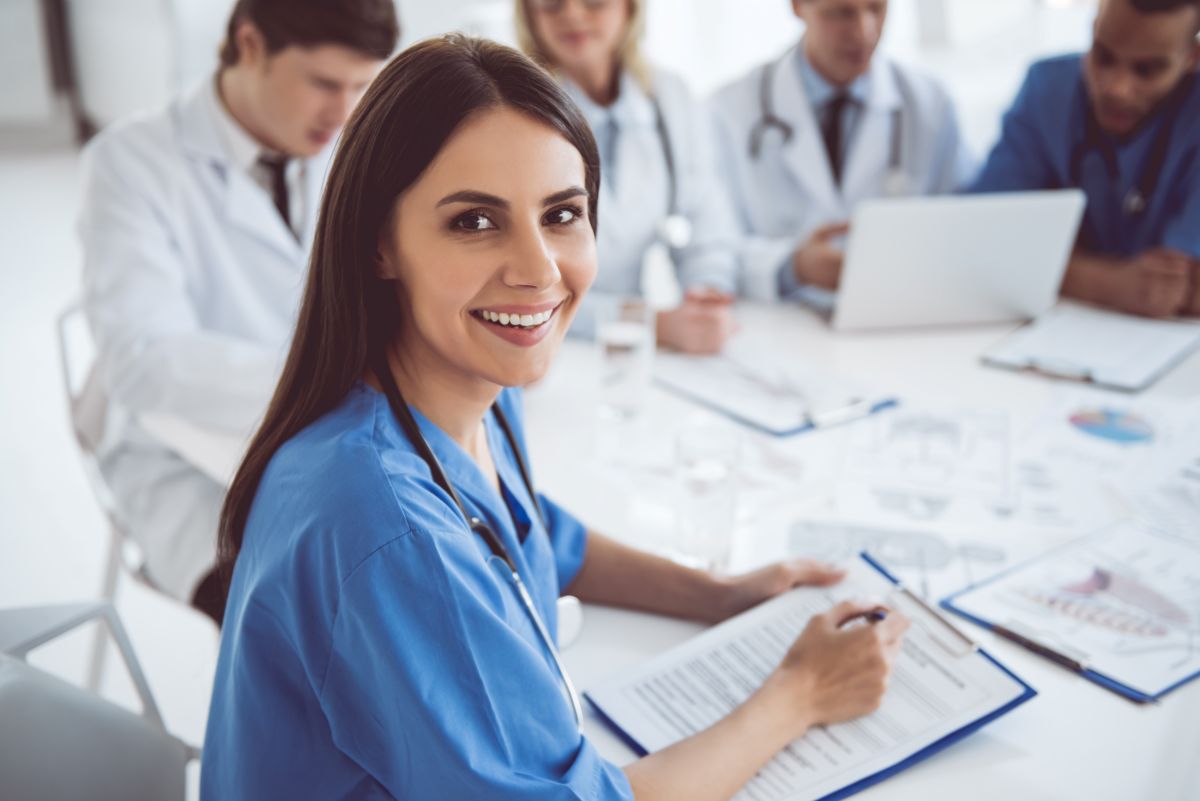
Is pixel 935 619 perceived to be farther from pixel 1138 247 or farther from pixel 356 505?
pixel 1138 247

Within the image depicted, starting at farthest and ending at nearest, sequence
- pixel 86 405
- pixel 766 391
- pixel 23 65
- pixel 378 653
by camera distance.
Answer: pixel 23 65
pixel 86 405
pixel 766 391
pixel 378 653

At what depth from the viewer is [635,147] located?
2279 millimetres

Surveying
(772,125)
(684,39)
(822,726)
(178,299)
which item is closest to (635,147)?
(772,125)

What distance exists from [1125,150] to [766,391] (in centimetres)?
102

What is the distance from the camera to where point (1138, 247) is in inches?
84.4

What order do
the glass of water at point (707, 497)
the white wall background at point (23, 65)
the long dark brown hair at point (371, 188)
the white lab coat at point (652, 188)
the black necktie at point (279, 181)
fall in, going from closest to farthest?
the long dark brown hair at point (371, 188) → the glass of water at point (707, 497) → the black necktie at point (279, 181) → the white lab coat at point (652, 188) → the white wall background at point (23, 65)

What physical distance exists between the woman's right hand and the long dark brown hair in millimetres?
481

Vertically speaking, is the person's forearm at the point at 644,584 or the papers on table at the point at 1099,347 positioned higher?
the papers on table at the point at 1099,347

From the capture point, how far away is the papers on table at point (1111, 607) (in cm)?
101

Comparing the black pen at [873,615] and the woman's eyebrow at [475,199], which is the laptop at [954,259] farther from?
the woman's eyebrow at [475,199]

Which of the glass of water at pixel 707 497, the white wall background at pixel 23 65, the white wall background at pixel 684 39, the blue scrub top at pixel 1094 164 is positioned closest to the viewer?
the glass of water at pixel 707 497

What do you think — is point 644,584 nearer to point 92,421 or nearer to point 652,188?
point 92,421

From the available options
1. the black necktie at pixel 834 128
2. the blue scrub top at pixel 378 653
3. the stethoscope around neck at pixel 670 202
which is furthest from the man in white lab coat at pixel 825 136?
the blue scrub top at pixel 378 653

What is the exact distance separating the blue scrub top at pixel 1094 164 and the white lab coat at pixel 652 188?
0.59 m
